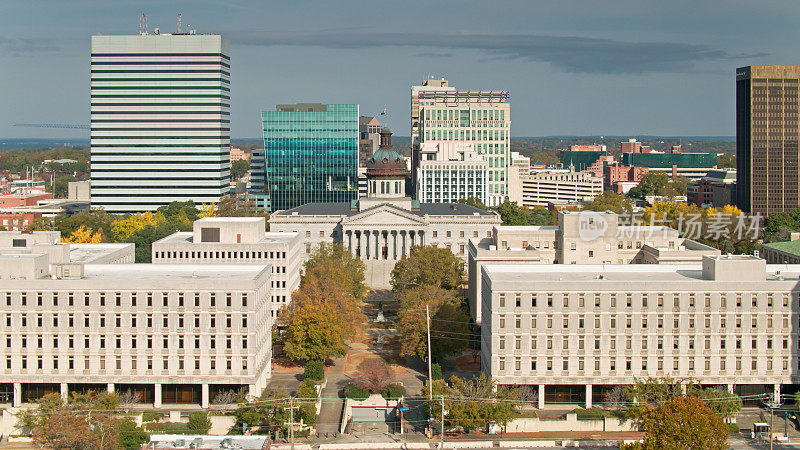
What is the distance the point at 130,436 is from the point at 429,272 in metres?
60.8

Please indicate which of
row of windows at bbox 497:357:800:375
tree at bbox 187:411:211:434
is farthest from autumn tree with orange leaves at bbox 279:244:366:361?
row of windows at bbox 497:357:800:375

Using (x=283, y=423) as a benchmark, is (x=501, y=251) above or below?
above

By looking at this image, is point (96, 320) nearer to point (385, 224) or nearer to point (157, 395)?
point (157, 395)

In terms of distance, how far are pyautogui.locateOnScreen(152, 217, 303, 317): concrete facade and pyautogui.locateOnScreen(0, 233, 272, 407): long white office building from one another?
35046 millimetres

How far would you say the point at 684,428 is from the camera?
7381cm

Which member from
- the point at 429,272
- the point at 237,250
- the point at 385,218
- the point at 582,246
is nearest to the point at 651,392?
the point at 582,246

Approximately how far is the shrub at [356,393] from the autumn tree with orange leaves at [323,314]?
979cm

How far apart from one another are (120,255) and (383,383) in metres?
44.3

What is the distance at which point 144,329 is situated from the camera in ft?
305

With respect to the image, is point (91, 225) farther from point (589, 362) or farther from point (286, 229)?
point (589, 362)

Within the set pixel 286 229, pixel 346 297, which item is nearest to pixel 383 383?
pixel 346 297

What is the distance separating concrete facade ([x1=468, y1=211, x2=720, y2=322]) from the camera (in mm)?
121875

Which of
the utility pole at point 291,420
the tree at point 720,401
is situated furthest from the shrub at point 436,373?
the tree at point 720,401

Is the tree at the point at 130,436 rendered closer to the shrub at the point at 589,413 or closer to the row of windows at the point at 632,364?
the row of windows at the point at 632,364
